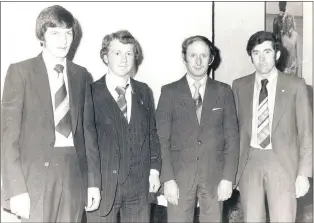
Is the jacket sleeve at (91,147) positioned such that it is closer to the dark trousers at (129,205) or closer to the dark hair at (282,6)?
the dark trousers at (129,205)

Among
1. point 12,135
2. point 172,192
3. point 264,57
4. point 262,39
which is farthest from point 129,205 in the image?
point 262,39

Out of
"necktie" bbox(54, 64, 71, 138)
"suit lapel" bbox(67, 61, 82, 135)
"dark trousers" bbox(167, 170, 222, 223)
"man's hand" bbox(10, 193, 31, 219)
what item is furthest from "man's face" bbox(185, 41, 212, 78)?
"man's hand" bbox(10, 193, 31, 219)

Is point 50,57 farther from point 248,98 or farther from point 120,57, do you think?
point 248,98

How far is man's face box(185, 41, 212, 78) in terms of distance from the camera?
280 centimetres

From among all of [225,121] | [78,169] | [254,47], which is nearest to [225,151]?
[225,121]

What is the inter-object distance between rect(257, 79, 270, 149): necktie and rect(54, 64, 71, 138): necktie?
1458mm

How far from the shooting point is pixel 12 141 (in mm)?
2193

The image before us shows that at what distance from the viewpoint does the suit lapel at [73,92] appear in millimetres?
2406

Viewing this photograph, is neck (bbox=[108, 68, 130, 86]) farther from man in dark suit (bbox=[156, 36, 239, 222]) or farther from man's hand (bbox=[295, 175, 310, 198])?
man's hand (bbox=[295, 175, 310, 198])

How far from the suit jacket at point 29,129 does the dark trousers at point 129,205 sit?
0.26 meters

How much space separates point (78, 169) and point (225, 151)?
3.60ft

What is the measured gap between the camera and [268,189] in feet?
9.34

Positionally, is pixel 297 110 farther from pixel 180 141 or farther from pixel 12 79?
pixel 12 79

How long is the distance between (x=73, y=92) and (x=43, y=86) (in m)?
0.20
